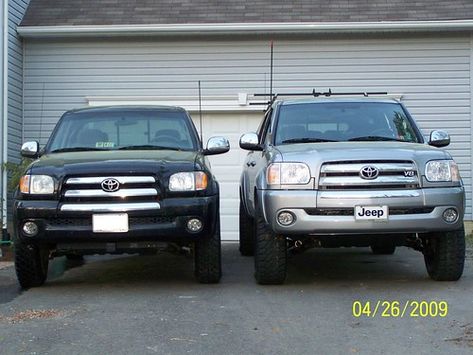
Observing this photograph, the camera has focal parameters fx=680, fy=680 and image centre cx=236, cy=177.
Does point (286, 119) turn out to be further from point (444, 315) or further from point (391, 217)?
point (444, 315)

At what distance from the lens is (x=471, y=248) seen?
961cm

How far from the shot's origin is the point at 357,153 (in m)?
6.03

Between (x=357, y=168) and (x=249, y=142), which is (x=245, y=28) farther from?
(x=357, y=168)

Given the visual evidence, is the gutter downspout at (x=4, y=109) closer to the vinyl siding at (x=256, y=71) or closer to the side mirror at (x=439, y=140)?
the vinyl siding at (x=256, y=71)

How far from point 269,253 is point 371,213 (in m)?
1.03

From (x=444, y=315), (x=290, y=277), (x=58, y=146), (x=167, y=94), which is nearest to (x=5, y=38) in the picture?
(x=167, y=94)

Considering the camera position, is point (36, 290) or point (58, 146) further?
point (58, 146)

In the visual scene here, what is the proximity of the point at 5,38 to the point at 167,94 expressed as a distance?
2738 millimetres

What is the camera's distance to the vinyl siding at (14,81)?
11.1 m

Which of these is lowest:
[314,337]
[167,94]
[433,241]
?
[314,337]

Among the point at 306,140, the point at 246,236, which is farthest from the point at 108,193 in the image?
the point at 246,236

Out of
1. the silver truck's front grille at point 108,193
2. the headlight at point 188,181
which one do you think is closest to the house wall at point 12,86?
the silver truck's front grille at point 108,193
